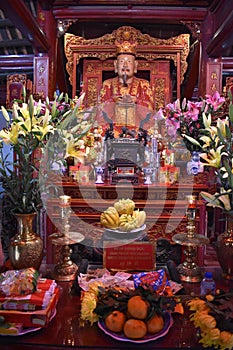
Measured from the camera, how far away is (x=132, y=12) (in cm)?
462

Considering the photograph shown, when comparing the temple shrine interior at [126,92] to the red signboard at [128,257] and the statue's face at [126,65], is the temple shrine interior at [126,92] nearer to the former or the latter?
the statue's face at [126,65]

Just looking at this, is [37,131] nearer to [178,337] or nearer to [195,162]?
[178,337]

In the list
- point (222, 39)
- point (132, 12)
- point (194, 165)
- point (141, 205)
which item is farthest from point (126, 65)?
point (141, 205)

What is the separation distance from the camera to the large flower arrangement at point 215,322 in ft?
3.01

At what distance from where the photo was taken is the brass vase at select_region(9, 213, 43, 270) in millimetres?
1381

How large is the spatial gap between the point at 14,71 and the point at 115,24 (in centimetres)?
183

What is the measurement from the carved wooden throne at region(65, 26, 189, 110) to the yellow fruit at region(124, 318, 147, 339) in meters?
4.90

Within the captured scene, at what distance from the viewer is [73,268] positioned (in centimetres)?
148

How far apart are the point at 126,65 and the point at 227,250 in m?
4.41

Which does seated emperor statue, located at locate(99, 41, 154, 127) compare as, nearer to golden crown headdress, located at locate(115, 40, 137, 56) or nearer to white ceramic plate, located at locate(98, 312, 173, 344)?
golden crown headdress, located at locate(115, 40, 137, 56)

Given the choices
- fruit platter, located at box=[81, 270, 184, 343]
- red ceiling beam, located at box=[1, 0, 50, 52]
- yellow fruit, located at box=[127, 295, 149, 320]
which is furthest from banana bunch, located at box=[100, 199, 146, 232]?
red ceiling beam, located at box=[1, 0, 50, 52]

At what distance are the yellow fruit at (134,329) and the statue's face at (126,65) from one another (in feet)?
15.9

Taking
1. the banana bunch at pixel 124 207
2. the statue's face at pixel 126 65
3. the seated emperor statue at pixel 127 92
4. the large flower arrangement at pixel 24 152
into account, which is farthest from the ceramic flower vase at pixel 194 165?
the statue's face at pixel 126 65

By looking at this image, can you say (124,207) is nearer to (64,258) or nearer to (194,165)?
(64,258)
